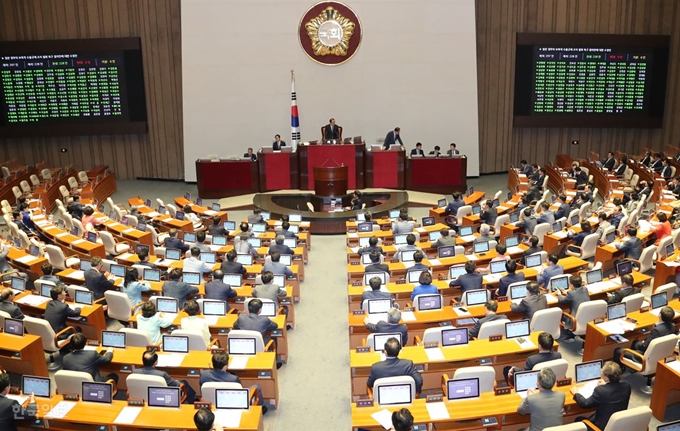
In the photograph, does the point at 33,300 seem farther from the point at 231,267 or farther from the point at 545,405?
the point at 545,405

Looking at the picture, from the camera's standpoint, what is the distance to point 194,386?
24.3 ft

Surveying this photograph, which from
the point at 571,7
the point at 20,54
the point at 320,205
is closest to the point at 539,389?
the point at 320,205

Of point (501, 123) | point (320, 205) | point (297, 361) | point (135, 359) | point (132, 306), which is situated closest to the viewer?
point (135, 359)

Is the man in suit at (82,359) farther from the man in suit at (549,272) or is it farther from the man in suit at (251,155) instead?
the man in suit at (251,155)

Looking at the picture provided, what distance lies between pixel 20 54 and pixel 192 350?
16.7m

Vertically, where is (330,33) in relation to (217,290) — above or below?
above

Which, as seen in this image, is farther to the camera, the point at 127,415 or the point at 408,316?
the point at 408,316

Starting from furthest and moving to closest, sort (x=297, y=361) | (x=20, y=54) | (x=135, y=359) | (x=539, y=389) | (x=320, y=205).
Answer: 1. (x=20, y=54)
2. (x=320, y=205)
3. (x=297, y=361)
4. (x=135, y=359)
5. (x=539, y=389)

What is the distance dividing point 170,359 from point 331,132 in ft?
43.7

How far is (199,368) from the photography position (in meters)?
7.09

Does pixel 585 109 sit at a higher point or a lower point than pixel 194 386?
higher

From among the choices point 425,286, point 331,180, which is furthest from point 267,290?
point 331,180

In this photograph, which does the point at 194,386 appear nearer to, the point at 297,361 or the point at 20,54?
the point at 297,361

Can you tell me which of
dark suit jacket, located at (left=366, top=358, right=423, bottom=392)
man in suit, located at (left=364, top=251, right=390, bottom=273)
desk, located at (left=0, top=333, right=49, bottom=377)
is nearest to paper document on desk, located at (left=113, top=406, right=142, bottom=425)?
desk, located at (left=0, top=333, right=49, bottom=377)
